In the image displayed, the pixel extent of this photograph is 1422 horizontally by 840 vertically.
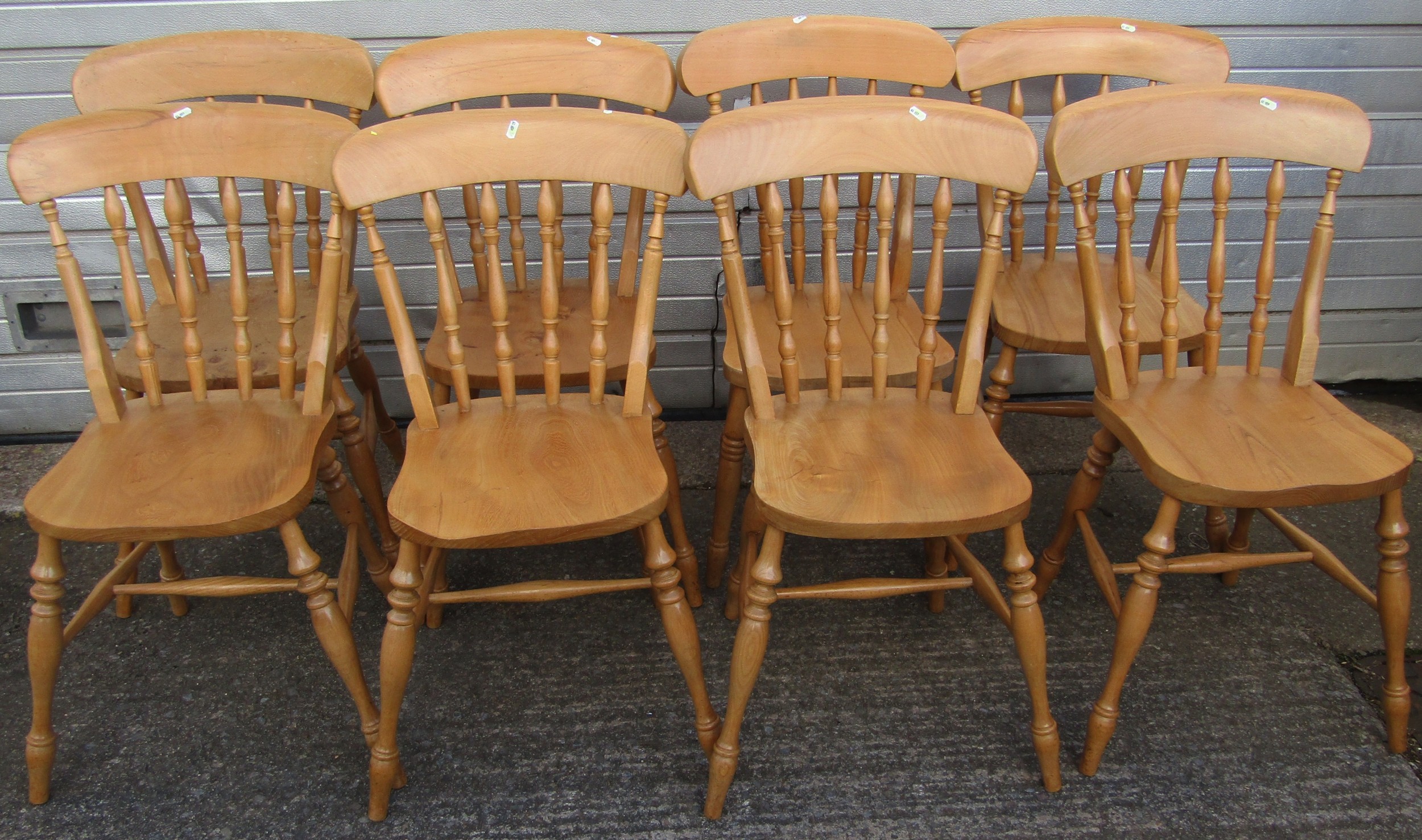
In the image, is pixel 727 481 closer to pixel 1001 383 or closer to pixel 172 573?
pixel 1001 383

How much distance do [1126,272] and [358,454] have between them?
1.69m

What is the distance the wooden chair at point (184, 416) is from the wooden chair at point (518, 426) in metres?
0.13

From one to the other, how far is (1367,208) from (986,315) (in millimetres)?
1844

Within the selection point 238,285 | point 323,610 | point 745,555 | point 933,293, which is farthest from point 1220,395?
point 238,285

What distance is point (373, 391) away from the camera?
2.57m

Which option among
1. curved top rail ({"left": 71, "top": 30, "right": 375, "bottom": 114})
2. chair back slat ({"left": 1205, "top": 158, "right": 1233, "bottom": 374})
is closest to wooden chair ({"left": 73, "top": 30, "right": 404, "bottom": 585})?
curved top rail ({"left": 71, "top": 30, "right": 375, "bottom": 114})

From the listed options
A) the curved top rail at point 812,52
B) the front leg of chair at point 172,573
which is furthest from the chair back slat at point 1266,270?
the front leg of chair at point 172,573

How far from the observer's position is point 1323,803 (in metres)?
1.81

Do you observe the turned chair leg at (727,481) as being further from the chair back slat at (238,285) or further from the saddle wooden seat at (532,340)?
the chair back slat at (238,285)

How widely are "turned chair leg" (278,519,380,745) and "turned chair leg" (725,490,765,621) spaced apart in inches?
28.7

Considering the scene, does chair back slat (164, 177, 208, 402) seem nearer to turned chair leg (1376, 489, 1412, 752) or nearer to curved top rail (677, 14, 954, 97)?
curved top rail (677, 14, 954, 97)

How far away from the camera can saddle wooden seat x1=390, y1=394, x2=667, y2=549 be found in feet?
5.29

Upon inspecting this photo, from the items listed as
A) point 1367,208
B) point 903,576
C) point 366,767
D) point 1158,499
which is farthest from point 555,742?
point 1367,208

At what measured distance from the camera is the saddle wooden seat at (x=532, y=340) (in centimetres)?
207
